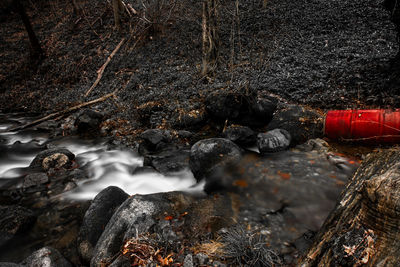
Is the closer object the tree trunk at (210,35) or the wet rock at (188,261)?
the wet rock at (188,261)

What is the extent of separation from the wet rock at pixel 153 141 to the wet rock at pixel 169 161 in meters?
0.26

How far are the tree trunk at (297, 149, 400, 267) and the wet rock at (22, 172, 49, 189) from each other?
5.10 metres

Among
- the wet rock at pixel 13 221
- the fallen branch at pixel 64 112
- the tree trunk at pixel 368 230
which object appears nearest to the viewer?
the tree trunk at pixel 368 230

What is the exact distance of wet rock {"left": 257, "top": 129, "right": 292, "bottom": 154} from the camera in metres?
4.54

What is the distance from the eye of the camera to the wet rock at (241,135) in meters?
4.98

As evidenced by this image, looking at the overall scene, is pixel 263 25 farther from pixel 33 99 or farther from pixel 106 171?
pixel 33 99

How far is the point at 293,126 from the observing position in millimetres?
5008

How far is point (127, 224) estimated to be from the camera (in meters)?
2.66

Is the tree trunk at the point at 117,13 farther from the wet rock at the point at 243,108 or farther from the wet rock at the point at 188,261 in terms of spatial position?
the wet rock at the point at 188,261

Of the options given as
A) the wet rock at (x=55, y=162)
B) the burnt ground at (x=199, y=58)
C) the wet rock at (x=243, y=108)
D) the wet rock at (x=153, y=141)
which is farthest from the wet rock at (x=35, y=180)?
the wet rock at (x=243, y=108)

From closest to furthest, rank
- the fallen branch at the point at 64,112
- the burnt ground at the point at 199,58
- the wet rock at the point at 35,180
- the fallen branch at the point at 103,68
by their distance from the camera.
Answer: the wet rock at the point at 35,180
the burnt ground at the point at 199,58
the fallen branch at the point at 64,112
the fallen branch at the point at 103,68

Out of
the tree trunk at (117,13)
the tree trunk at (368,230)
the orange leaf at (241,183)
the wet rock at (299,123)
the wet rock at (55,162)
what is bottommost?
the orange leaf at (241,183)

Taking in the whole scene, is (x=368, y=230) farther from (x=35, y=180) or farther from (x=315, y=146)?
(x=35, y=180)

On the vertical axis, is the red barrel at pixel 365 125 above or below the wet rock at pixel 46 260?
above
